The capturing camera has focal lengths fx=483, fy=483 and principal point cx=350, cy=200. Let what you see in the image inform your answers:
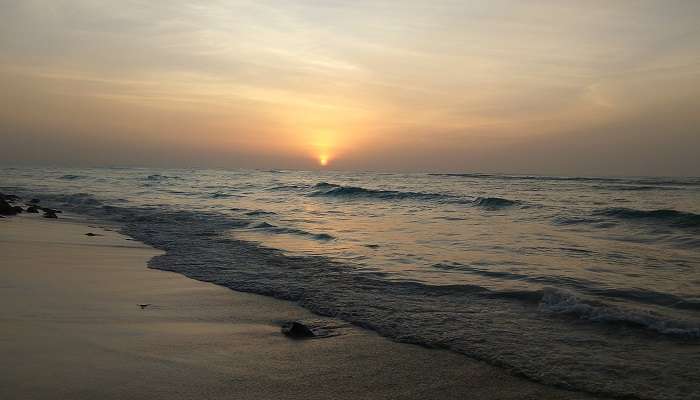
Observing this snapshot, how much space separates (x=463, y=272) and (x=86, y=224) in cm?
1176

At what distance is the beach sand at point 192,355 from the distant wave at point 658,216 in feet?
46.2

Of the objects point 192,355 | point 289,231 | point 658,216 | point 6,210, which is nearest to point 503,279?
point 192,355

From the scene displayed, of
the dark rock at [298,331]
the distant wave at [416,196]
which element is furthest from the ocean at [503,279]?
the distant wave at [416,196]

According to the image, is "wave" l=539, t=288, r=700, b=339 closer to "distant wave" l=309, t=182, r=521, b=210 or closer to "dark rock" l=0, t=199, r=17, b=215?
"dark rock" l=0, t=199, r=17, b=215

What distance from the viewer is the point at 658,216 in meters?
16.5

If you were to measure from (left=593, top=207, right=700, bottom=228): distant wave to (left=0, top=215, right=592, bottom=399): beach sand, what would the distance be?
14084 millimetres

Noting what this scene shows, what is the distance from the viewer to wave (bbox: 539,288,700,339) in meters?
5.16

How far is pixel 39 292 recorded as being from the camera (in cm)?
586

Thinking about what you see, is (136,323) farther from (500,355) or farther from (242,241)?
(242,241)

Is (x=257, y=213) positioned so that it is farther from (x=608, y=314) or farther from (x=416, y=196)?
(x=608, y=314)

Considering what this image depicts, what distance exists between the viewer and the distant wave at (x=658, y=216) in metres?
15.0

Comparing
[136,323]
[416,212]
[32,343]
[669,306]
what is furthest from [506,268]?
[416,212]

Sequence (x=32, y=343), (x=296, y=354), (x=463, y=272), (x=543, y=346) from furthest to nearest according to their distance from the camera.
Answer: (x=463, y=272) → (x=543, y=346) → (x=296, y=354) → (x=32, y=343)

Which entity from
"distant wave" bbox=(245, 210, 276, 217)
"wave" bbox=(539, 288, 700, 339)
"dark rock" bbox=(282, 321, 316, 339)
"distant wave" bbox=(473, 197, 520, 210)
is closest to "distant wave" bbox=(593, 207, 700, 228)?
"distant wave" bbox=(473, 197, 520, 210)
